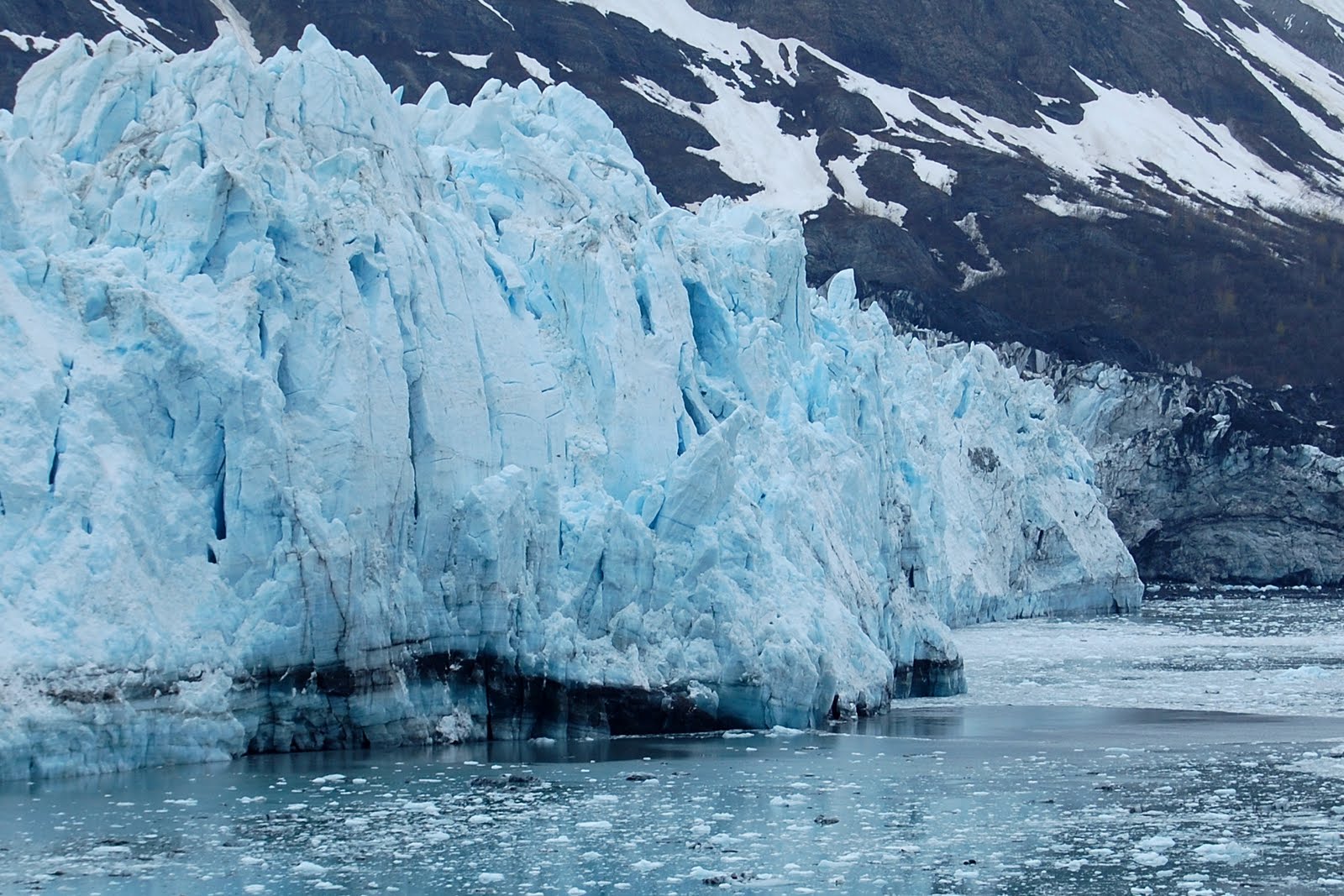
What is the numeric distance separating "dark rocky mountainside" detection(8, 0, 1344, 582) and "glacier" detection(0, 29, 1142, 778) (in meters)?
34.5

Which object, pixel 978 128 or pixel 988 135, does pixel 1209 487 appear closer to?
pixel 988 135

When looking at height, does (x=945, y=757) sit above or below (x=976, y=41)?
below

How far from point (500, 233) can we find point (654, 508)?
4077mm

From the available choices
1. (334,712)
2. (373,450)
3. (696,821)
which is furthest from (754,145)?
(696,821)

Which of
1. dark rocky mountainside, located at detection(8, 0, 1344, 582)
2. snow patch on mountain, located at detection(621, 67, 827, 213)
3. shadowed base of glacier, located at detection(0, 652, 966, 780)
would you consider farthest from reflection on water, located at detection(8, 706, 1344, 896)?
snow patch on mountain, located at detection(621, 67, 827, 213)

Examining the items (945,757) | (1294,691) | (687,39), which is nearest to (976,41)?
(687,39)

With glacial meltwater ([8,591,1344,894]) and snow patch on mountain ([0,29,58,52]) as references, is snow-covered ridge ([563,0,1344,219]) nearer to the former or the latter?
snow patch on mountain ([0,29,58,52])

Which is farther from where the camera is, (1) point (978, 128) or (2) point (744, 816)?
(1) point (978, 128)

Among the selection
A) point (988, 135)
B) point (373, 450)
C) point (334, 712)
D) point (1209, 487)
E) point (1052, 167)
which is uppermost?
point (988, 135)

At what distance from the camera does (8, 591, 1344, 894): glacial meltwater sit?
1175 centimetres

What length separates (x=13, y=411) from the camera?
15.0 meters

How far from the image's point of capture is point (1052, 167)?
90.1m

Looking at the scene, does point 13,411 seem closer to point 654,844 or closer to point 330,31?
point 654,844

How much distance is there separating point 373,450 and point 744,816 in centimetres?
506
